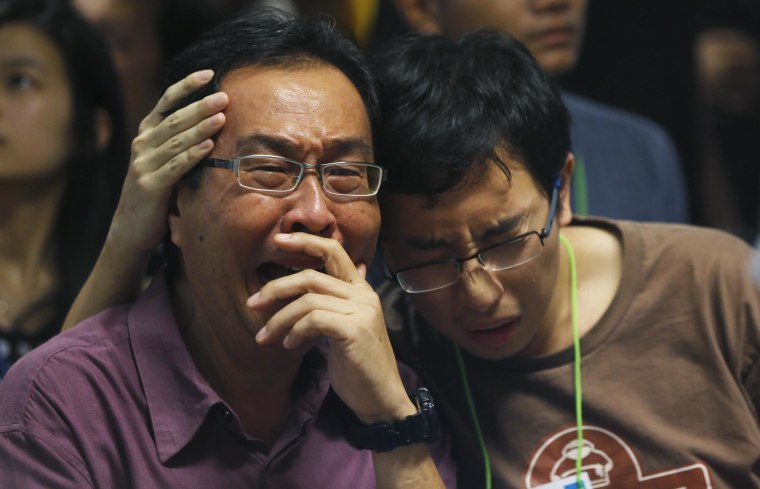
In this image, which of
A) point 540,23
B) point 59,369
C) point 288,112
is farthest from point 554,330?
point 540,23

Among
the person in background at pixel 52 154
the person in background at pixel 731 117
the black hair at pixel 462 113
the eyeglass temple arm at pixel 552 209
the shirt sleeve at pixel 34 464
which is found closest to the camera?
the shirt sleeve at pixel 34 464

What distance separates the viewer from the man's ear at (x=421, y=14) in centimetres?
407

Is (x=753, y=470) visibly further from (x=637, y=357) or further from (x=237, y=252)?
(x=237, y=252)

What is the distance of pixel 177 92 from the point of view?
7.72 ft

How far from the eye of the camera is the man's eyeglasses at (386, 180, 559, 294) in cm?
255

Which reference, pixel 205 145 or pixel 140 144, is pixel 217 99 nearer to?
pixel 205 145

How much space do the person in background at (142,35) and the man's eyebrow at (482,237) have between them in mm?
1845

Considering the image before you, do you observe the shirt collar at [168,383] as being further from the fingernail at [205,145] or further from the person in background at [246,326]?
the fingernail at [205,145]

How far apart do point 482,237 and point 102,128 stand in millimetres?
1418

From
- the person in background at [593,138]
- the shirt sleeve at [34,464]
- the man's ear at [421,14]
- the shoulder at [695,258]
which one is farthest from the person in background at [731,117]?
the shirt sleeve at [34,464]

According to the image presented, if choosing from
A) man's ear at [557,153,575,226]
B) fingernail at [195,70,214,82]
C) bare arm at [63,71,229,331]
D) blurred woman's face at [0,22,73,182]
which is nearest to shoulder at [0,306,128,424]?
bare arm at [63,71,229,331]

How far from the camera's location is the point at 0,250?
3.39 m

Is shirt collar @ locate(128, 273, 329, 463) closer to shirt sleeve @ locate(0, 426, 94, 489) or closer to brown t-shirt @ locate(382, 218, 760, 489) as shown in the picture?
shirt sleeve @ locate(0, 426, 94, 489)

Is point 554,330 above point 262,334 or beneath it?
beneath
